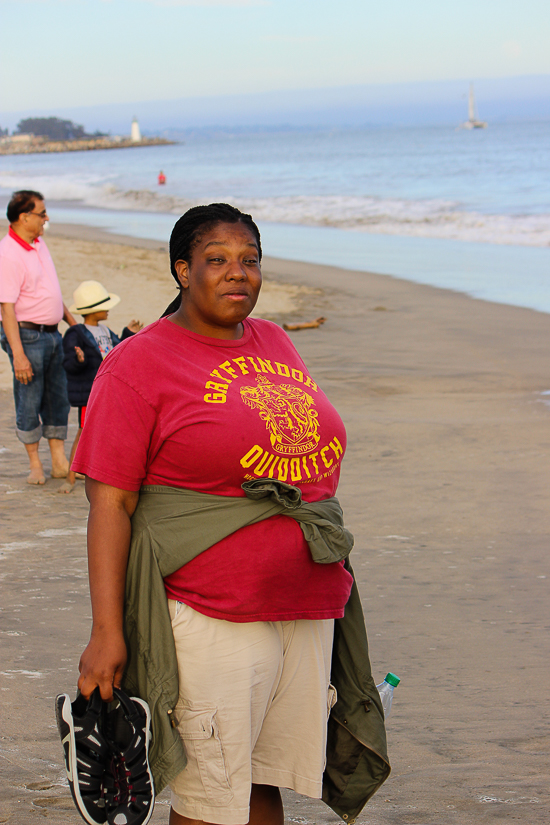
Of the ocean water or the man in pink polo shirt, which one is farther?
the ocean water

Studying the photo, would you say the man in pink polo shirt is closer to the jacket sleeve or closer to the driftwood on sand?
the jacket sleeve

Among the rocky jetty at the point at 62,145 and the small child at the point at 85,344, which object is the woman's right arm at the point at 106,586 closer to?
the small child at the point at 85,344

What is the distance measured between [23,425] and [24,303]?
0.85m

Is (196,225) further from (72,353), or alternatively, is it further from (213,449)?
(72,353)

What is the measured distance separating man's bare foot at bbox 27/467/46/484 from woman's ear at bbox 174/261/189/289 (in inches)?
155

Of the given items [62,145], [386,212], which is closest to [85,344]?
[386,212]

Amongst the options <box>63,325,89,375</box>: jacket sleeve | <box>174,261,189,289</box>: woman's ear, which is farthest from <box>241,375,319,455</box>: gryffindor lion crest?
<box>63,325,89,375</box>: jacket sleeve

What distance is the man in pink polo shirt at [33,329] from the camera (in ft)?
17.8

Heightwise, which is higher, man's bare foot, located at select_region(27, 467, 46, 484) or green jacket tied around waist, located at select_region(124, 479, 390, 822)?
green jacket tied around waist, located at select_region(124, 479, 390, 822)

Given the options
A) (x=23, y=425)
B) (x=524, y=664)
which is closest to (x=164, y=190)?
(x=23, y=425)

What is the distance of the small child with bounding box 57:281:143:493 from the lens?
18.1 feet

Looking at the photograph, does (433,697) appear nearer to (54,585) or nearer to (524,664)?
(524,664)

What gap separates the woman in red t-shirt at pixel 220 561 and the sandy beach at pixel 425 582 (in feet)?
2.61

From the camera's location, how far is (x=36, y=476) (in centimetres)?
579
